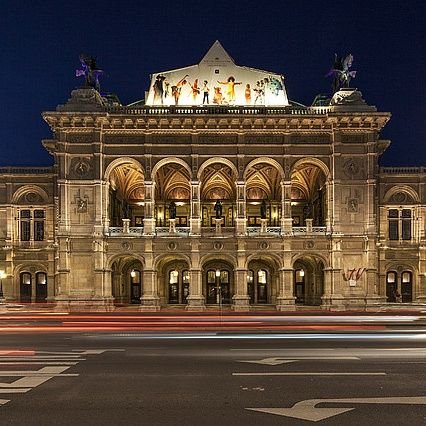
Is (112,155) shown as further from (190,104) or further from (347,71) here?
(347,71)

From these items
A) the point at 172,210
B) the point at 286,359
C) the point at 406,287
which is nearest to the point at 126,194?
the point at 172,210

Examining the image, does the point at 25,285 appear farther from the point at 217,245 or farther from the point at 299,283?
the point at 299,283

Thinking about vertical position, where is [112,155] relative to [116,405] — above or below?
above

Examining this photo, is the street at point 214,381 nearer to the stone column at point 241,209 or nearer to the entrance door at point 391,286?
the stone column at point 241,209

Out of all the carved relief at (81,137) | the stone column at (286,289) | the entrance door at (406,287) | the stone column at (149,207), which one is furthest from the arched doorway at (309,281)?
the carved relief at (81,137)

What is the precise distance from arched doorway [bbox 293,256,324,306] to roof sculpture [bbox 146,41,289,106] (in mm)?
14428

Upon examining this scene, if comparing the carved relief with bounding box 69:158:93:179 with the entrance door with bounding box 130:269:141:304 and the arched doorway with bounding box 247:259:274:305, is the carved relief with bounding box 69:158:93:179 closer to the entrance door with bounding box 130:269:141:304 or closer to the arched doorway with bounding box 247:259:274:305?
the entrance door with bounding box 130:269:141:304

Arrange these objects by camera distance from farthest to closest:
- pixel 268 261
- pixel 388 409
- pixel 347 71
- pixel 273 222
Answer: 1. pixel 273 222
2. pixel 268 261
3. pixel 347 71
4. pixel 388 409

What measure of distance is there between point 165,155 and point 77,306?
13.8 m

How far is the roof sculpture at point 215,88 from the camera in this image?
51938 millimetres

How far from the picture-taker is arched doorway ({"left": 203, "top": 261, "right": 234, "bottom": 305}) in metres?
56.1

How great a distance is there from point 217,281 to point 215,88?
17.1 m

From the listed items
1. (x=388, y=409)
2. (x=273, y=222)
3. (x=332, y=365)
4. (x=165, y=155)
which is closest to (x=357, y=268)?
(x=273, y=222)

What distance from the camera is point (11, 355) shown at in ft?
64.4
